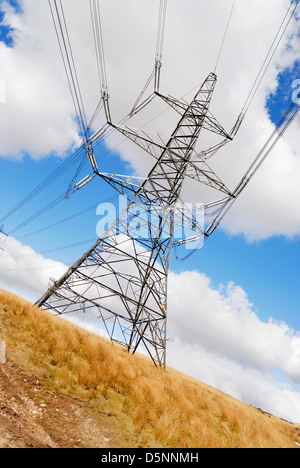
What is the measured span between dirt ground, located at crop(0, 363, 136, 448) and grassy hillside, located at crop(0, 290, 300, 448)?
22 centimetres

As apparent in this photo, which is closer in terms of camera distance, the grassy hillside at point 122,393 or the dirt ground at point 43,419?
the dirt ground at point 43,419

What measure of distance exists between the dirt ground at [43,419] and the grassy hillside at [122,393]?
218mm

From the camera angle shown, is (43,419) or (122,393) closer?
(43,419)

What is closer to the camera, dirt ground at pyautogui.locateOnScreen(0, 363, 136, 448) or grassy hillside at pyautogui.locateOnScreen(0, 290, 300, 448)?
dirt ground at pyautogui.locateOnScreen(0, 363, 136, 448)

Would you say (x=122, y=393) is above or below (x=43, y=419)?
above

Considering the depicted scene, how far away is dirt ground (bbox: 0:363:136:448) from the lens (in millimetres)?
3674

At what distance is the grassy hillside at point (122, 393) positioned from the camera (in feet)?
16.5

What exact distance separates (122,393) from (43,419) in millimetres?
2484

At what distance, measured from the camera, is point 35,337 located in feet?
22.4

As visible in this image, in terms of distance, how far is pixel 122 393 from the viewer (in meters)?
6.25

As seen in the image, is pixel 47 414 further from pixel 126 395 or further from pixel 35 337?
pixel 35 337

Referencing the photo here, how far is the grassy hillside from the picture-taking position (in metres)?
5.02

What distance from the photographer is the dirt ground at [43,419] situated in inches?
145
